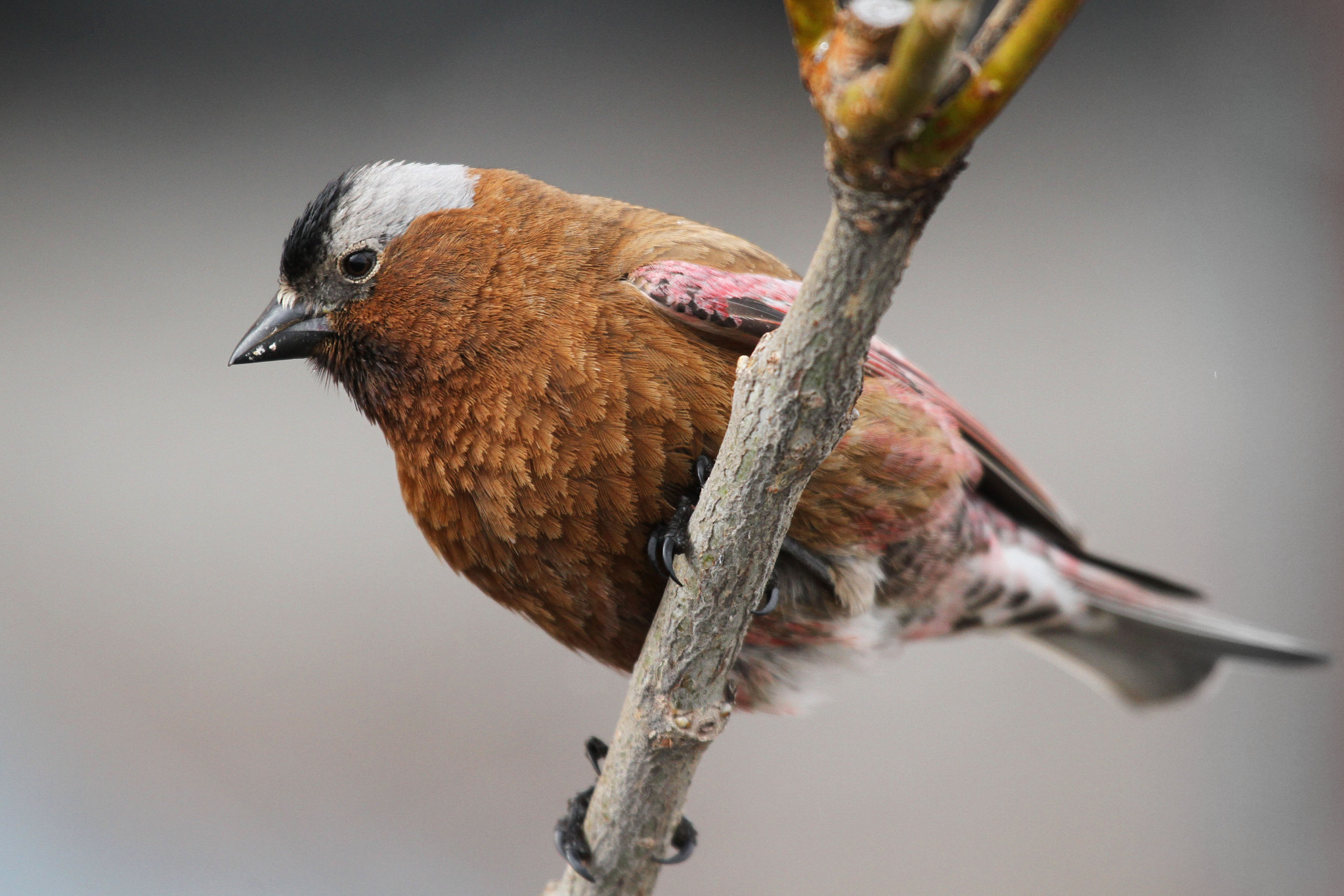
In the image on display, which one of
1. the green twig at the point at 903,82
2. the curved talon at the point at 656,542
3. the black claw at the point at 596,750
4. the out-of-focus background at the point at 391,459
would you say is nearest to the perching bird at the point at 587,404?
the curved talon at the point at 656,542

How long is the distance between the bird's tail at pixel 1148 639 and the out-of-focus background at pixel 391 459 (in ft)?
4.08

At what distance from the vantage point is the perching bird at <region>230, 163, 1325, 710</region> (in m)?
2.03

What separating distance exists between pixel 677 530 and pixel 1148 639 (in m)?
2.27

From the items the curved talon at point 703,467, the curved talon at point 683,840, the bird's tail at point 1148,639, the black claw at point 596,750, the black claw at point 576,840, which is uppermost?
the bird's tail at point 1148,639

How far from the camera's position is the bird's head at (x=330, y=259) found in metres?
2.33

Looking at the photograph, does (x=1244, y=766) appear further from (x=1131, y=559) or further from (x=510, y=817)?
(x=510, y=817)

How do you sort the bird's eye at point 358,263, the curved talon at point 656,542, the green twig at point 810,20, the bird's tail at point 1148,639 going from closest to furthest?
the green twig at point 810,20 < the curved talon at point 656,542 < the bird's eye at point 358,263 < the bird's tail at point 1148,639

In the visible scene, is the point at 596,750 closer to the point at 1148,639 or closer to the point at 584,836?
the point at 584,836

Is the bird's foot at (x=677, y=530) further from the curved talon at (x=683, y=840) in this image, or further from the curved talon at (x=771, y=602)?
the curved talon at (x=683, y=840)

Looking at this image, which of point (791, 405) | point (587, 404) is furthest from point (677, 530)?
point (791, 405)

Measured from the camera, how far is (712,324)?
207 cm

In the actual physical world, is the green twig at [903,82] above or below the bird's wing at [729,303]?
below

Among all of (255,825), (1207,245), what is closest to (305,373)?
(255,825)

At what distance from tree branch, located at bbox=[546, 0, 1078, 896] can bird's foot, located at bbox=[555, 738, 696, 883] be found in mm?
A: 37
